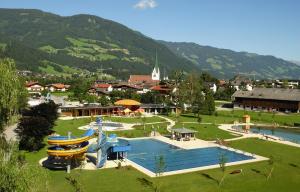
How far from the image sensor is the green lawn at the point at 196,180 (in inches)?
1109

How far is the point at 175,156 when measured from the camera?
131ft

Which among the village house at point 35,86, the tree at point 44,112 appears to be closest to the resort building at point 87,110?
the tree at point 44,112

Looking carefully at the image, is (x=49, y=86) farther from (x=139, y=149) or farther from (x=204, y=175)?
(x=204, y=175)

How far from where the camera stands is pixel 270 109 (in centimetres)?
8619

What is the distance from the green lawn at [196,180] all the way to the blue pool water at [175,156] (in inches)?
110

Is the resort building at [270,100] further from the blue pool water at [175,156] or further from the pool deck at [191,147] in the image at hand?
the blue pool water at [175,156]

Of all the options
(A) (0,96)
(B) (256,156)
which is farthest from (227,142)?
(A) (0,96)

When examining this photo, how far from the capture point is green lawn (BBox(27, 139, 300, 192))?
28.2 metres

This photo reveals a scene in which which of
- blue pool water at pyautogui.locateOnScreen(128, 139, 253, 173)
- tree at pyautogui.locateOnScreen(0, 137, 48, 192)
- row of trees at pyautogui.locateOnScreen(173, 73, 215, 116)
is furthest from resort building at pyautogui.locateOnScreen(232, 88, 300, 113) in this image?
tree at pyautogui.locateOnScreen(0, 137, 48, 192)

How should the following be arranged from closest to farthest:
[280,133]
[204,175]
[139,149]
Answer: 1. [204,175]
2. [139,149]
3. [280,133]

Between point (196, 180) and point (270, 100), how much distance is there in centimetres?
6104

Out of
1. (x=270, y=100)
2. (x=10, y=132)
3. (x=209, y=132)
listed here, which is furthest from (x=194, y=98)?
(x=10, y=132)

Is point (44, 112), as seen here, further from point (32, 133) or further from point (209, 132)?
point (209, 132)

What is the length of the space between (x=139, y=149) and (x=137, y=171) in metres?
10.2
